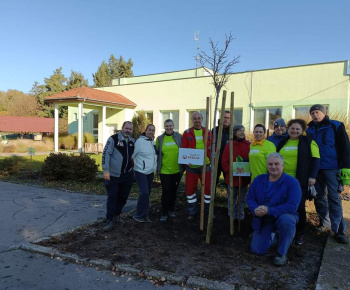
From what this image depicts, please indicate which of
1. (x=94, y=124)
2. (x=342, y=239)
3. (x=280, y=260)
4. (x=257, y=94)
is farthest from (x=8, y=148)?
(x=342, y=239)

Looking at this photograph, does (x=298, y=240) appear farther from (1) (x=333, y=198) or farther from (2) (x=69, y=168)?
(2) (x=69, y=168)

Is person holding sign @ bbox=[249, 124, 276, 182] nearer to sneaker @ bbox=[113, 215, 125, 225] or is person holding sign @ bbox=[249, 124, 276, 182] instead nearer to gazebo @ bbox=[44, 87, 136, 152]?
sneaker @ bbox=[113, 215, 125, 225]

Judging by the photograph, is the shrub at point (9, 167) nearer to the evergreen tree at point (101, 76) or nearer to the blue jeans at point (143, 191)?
the blue jeans at point (143, 191)

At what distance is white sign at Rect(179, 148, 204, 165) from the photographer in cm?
434

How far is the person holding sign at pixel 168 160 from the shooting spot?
4.89m

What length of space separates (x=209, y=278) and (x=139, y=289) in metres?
0.74

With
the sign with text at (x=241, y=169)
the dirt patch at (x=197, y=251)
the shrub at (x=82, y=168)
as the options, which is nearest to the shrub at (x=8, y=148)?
the shrub at (x=82, y=168)

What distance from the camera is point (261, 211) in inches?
138

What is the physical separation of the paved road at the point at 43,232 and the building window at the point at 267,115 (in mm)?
11703

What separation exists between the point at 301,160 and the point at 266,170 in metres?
0.50

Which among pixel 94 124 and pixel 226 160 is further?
pixel 94 124

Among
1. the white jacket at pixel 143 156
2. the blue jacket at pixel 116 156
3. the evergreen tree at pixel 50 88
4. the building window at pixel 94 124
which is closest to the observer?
the blue jacket at pixel 116 156

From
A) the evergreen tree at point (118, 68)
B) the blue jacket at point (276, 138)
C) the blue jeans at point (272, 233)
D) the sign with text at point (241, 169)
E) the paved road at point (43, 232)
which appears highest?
the evergreen tree at point (118, 68)

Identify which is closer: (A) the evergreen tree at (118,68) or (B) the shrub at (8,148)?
(B) the shrub at (8,148)
